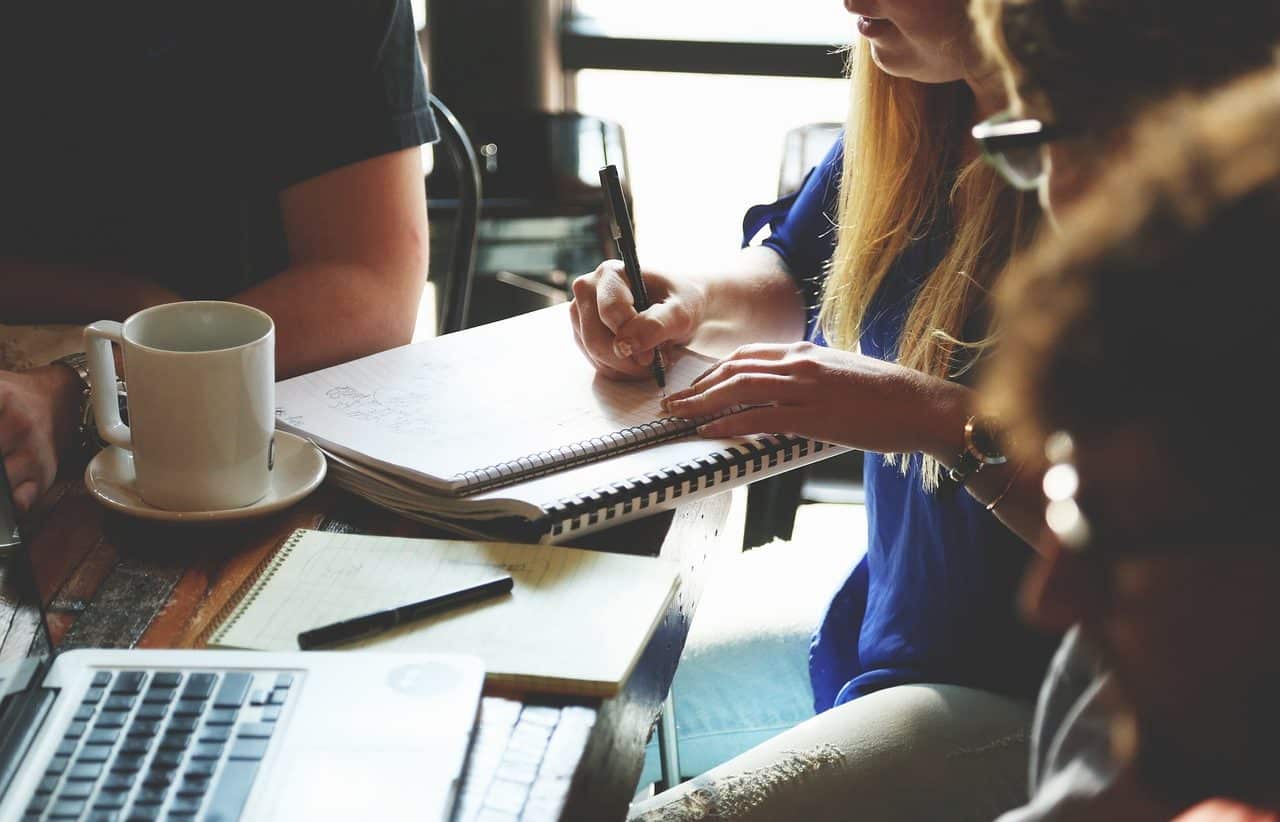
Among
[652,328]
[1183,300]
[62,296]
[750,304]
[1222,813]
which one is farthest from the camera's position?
[750,304]

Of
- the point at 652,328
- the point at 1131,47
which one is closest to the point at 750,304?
the point at 652,328

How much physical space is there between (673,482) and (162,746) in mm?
406

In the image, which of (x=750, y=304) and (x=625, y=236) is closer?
(x=625, y=236)

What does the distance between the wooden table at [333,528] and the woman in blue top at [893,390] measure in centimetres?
14

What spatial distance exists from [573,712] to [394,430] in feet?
1.15

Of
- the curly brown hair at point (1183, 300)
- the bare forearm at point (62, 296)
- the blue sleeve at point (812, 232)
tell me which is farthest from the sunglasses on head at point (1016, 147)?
the bare forearm at point (62, 296)

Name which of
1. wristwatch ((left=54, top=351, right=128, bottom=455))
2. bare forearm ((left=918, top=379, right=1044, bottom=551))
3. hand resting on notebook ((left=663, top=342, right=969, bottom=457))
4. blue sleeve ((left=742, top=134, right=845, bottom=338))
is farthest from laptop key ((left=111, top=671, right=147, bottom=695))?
blue sleeve ((left=742, top=134, right=845, bottom=338))

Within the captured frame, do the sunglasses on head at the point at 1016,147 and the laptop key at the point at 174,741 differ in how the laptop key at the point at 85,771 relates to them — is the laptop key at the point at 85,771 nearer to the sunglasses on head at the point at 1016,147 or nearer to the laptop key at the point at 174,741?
the laptop key at the point at 174,741

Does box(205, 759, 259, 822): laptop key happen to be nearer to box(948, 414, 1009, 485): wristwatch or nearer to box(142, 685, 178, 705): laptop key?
box(142, 685, 178, 705): laptop key

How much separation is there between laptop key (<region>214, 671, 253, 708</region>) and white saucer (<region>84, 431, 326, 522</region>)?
216mm

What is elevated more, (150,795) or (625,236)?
(625,236)

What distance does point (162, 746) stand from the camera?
60 cm

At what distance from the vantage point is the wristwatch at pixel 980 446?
0.95 metres

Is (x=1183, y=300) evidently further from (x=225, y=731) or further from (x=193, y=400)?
(x=193, y=400)
